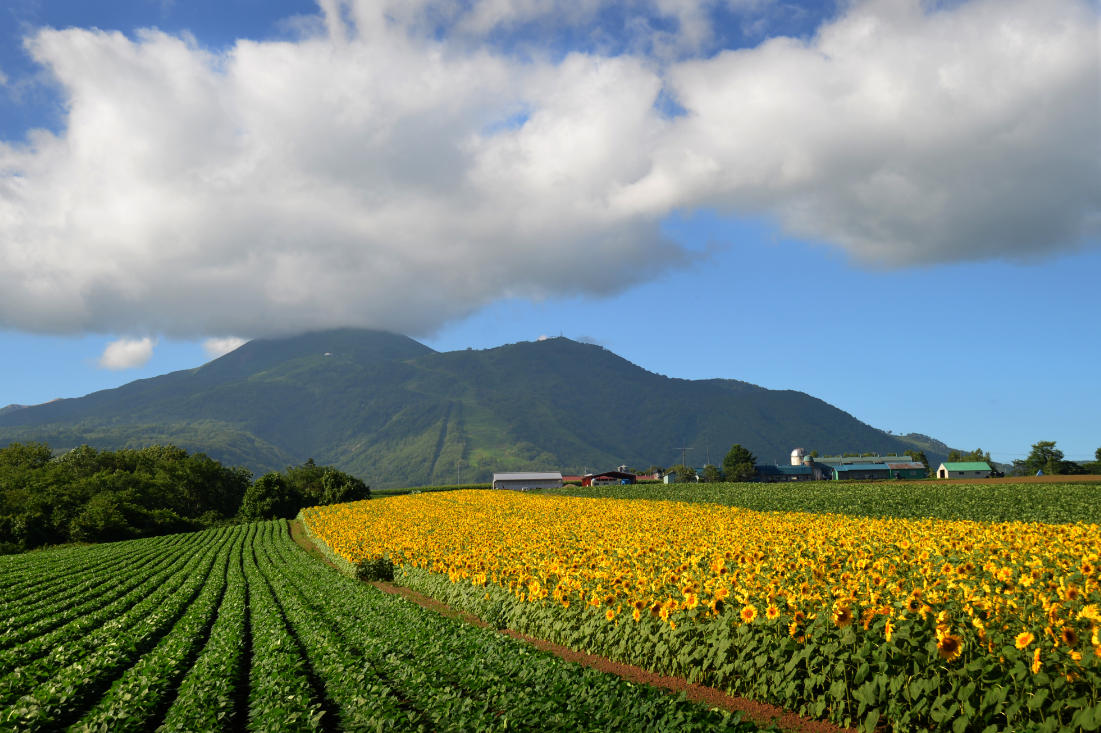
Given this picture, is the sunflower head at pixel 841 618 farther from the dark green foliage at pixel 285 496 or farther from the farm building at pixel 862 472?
the farm building at pixel 862 472

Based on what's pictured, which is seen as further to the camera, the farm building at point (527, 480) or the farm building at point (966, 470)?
the farm building at point (527, 480)

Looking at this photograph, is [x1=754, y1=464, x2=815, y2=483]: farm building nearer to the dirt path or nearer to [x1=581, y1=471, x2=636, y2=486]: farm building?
[x1=581, y1=471, x2=636, y2=486]: farm building

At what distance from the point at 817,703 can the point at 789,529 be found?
657 inches

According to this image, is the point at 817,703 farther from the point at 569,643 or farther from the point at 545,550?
the point at 545,550

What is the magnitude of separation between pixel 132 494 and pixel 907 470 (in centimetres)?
15117

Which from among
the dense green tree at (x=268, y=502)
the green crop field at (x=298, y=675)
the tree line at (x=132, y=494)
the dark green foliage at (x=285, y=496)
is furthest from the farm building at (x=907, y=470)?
the green crop field at (x=298, y=675)

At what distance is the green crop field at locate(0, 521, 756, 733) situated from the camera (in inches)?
319

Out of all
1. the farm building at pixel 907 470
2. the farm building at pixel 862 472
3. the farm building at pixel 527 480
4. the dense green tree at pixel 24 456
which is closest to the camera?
the dense green tree at pixel 24 456

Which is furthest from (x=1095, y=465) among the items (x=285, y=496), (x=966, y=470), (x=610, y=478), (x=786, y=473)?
(x=285, y=496)

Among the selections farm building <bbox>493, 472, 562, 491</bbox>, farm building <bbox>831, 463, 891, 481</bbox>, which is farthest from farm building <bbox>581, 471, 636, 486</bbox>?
farm building <bbox>831, 463, 891, 481</bbox>

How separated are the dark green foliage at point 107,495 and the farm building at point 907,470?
444ft

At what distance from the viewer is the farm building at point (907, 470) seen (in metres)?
131

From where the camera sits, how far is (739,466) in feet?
468

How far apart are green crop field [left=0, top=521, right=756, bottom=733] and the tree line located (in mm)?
54449
